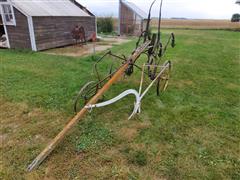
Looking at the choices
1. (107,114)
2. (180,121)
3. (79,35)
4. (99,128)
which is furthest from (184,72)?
(79,35)

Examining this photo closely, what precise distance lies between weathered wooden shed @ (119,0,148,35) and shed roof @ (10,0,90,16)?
4.17 metres

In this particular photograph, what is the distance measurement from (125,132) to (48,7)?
8.22 meters

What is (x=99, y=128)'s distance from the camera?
2.66m

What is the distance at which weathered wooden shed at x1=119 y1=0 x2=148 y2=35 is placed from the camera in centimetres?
1386

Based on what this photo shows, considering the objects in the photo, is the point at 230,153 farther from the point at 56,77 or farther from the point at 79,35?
the point at 79,35

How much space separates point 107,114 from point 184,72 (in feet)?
10.1

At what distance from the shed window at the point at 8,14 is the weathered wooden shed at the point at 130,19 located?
820cm

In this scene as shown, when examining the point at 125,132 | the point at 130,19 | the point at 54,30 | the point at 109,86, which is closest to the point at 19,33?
the point at 54,30

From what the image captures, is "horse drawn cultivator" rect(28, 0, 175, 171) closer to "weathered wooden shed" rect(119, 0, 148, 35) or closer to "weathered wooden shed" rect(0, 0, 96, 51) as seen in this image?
"weathered wooden shed" rect(0, 0, 96, 51)

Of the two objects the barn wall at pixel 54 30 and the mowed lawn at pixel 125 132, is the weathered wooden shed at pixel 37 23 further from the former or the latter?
the mowed lawn at pixel 125 132

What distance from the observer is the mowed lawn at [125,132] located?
1994mm

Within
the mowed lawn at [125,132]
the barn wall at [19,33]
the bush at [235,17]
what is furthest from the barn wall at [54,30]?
the bush at [235,17]

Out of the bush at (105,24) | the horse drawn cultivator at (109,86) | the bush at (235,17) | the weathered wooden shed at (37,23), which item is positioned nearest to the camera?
the horse drawn cultivator at (109,86)

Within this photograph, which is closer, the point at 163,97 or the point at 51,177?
the point at 51,177
